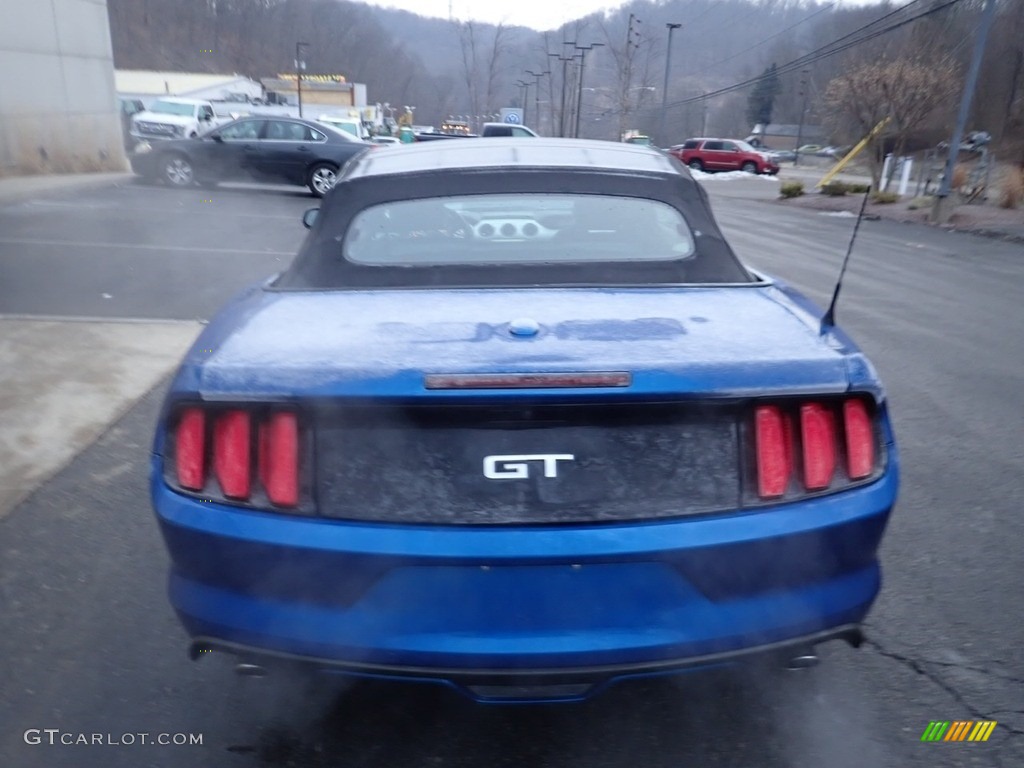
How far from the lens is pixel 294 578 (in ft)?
6.28

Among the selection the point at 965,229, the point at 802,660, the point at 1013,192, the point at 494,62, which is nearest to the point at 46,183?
the point at 802,660

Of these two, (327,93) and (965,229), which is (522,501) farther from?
(327,93)

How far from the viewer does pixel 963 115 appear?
18.1m

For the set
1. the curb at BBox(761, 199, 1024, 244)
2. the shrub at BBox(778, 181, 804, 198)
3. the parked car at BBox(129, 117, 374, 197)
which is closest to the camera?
the curb at BBox(761, 199, 1024, 244)

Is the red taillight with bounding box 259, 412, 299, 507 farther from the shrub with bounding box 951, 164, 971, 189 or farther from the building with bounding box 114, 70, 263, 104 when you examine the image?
the building with bounding box 114, 70, 263, 104

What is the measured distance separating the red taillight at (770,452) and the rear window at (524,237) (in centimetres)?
117

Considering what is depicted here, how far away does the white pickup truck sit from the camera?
88.9 feet

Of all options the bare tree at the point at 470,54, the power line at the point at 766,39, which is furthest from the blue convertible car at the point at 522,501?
the bare tree at the point at 470,54

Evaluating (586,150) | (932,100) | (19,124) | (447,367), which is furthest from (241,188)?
(932,100)

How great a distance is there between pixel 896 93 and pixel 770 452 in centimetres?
2694

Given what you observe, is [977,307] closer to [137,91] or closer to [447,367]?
[447,367]

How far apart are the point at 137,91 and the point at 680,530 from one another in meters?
66.8

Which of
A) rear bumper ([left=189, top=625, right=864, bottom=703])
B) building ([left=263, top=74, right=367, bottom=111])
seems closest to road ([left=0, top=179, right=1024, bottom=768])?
rear bumper ([left=189, top=625, right=864, bottom=703])

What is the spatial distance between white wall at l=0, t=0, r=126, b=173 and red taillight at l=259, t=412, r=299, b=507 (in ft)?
57.7
